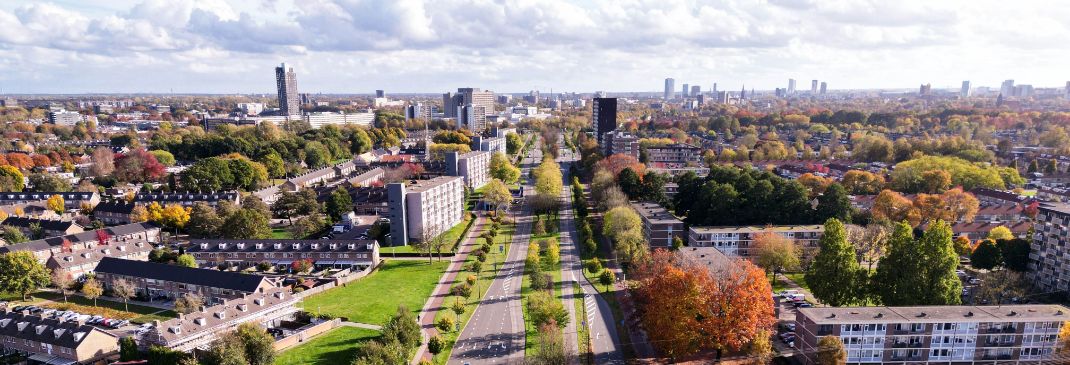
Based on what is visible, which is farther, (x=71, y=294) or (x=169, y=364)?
(x=71, y=294)

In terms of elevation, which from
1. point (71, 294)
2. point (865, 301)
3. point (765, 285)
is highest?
point (765, 285)

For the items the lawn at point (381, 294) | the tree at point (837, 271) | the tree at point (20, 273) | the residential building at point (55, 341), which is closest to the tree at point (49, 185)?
the tree at point (20, 273)

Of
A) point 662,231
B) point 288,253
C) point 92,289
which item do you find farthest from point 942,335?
point 92,289

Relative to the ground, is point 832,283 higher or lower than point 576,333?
higher

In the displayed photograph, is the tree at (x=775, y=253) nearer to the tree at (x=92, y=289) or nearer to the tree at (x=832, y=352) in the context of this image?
the tree at (x=832, y=352)

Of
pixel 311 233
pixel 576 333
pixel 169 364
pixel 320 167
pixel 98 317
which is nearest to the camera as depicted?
pixel 169 364

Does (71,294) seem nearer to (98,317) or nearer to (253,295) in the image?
(98,317)

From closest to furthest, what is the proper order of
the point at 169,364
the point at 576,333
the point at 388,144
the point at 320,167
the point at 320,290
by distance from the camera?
the point at 169,364 → the point at 576,333 → the point at 320,290 → the point at 320,167 → the point at 388,144

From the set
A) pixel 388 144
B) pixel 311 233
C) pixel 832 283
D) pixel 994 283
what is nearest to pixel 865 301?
pixel 832 283
